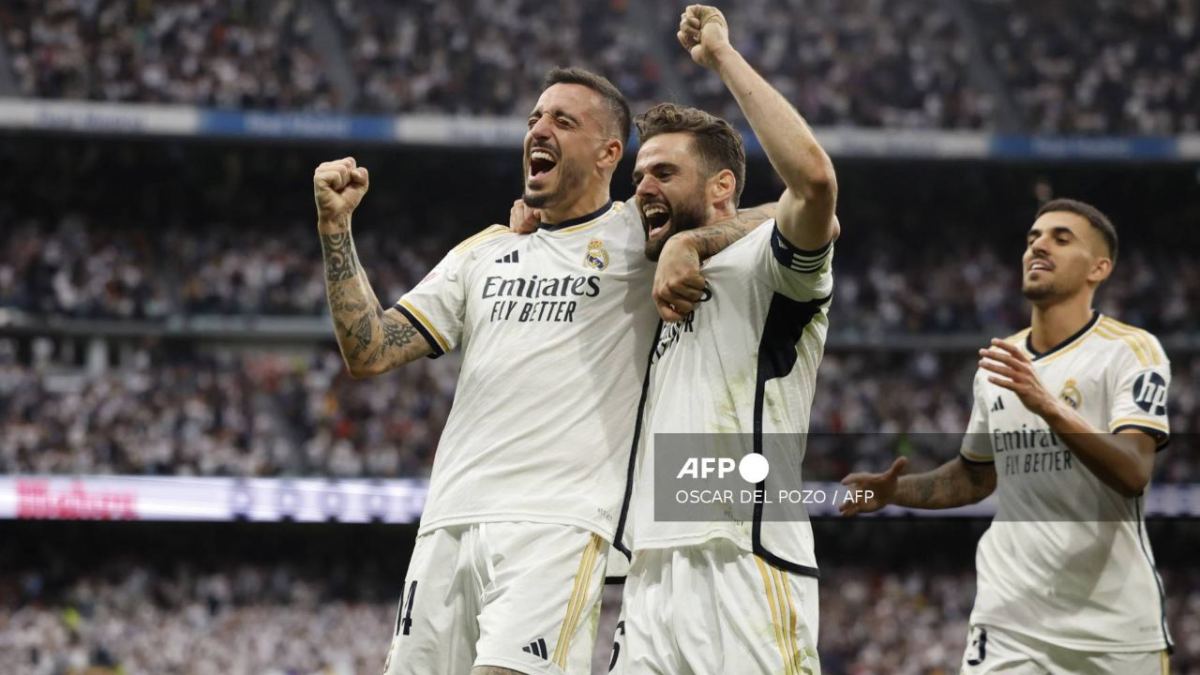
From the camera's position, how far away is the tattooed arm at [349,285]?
16.8 feet

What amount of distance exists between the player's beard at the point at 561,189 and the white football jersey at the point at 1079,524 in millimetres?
2239

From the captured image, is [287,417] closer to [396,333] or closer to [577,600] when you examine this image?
[396,333]

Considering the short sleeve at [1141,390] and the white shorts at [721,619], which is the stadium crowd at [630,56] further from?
the white shorts at [721,619]

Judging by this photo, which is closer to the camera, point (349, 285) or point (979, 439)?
point (349, 285)

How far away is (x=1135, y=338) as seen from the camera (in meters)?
6.23

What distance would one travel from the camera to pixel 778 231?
4484 millimetres

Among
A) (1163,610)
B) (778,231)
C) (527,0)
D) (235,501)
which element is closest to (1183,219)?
(527,0)

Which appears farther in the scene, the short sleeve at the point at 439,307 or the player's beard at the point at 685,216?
the short sleeve at the point at 439,307

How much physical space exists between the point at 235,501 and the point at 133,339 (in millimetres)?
6218

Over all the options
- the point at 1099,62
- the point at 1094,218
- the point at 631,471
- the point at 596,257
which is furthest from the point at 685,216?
the point at 1099,62

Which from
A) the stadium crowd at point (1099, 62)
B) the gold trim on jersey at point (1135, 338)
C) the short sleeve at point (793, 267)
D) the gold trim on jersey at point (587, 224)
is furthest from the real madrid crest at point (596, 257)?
the stadium crowd at point (1099, 62)

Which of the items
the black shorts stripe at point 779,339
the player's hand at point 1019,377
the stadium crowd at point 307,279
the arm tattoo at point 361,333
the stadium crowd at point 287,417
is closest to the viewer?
the black shorts stripe at point 779,339

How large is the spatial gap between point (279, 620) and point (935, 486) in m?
17.2

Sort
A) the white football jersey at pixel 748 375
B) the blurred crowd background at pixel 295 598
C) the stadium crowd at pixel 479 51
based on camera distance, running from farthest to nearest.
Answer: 1. the stadium crowd at pixel 479 51
2. the blurred crowd background at pixel 295 598
3. the white football jersey at pixel 748 375
